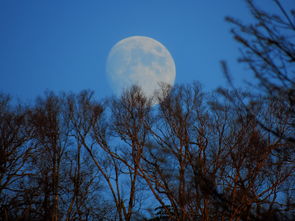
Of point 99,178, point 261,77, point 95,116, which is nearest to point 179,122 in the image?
point 95,116

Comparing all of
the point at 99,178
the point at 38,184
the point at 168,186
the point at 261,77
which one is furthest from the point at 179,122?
the point at 261,77

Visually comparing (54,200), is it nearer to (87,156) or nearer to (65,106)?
(87,156)

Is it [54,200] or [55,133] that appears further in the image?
[55,133]

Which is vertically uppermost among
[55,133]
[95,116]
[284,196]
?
[95,116]

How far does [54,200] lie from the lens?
12.9m

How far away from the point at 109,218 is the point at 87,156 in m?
3.30

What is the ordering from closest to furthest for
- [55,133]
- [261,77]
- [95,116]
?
1. [261,77]
2. [55,133]
3. [95,116]

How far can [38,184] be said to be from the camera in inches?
522

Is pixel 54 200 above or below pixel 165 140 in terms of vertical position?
below

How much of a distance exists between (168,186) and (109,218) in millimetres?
5249

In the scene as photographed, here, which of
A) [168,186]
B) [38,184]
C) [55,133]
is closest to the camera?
[168,186]

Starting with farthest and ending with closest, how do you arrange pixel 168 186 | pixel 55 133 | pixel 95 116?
pixel 95 116
pixel 55 133
pixel 168 186

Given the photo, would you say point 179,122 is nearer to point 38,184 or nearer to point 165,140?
point 165,140

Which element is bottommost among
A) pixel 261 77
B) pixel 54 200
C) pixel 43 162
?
pixel 261 77
